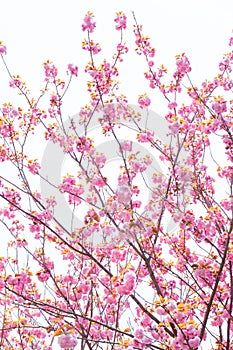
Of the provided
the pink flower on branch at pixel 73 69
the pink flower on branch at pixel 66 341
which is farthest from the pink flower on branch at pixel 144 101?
the pink flower on branch at pixel 66 341

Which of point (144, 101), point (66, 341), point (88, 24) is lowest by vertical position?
point (66, 341)

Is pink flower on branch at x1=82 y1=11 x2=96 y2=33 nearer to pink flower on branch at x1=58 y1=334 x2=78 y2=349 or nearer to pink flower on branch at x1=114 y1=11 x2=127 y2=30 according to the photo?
pink flower on branch at x1=114 y1=11 x2=127 y2=30

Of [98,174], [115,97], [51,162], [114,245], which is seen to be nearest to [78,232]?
[114,245]

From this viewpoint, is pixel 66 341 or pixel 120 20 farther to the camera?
pixel 120 20

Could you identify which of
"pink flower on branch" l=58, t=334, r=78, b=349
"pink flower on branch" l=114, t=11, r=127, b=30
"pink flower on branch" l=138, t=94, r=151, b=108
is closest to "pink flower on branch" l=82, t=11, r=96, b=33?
"pink flower on branch" l=114, t=11, r=127, b=30

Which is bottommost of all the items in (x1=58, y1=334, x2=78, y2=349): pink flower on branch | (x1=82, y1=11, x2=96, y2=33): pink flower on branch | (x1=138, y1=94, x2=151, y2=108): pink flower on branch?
(x1=58, y1=334, x2=78, y2=349): pink flower on branch

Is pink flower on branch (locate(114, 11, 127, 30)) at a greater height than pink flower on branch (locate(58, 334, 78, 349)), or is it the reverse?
pink flower on branch (locate(114, 11, 127, 30))

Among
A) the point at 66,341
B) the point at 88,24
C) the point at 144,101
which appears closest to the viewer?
the point at 66,341

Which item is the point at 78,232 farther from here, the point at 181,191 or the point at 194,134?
the point at 194,134

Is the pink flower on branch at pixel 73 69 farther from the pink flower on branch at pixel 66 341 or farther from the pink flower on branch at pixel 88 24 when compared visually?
the pink flower on branch at pixel 66 341

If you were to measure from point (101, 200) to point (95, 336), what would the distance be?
1.35m

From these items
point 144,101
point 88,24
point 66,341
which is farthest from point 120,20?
point 66,341

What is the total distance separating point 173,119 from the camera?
16.4 feet

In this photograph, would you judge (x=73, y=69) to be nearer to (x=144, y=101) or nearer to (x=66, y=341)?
(x=144, y=101)
